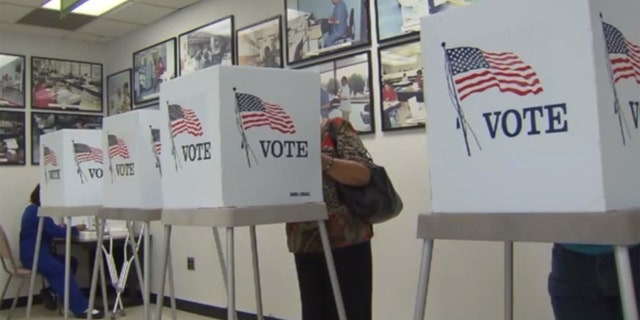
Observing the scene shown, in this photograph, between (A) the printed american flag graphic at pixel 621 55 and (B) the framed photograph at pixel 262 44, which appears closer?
(A) the printed american flag graphic at pixel 621 55

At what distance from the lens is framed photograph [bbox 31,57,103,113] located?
5.59 metres

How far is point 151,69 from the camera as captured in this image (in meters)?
5.28

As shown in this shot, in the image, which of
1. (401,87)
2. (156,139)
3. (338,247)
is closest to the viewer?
(338,247)

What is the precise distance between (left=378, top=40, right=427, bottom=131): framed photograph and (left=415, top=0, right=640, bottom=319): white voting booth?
1.87 metres

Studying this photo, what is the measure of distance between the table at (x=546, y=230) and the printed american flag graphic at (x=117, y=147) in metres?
1.92

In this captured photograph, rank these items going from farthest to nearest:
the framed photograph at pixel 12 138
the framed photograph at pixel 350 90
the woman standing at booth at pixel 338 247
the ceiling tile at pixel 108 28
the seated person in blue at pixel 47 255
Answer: the framed photograph at pixel 12 138 → the ceiling tile at pixel 108 28 → the seated person in blue at pixel 47 255 → the framed photograph at pixel 350 90 → the woman standing at booth at pixel 338 247

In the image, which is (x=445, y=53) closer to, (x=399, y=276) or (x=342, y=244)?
(x=342, y=244)

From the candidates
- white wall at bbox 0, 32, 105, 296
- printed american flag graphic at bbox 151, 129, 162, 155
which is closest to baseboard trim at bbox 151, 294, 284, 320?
white wall at bbox 0, 32, 105, 296

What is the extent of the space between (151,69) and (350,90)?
243 cm

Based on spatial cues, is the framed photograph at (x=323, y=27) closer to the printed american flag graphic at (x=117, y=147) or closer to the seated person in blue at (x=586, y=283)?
A: the printed american flag graphic at (x=117, y=147)

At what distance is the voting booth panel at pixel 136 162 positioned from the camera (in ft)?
8.98

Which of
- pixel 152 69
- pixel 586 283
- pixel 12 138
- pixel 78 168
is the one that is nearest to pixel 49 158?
pixel 78 168

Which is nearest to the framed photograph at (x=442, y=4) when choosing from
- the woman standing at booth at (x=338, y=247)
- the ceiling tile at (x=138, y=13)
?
the woman standing at booth at (x=338, y=247)

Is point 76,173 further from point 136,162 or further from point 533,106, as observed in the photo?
point 533,106
